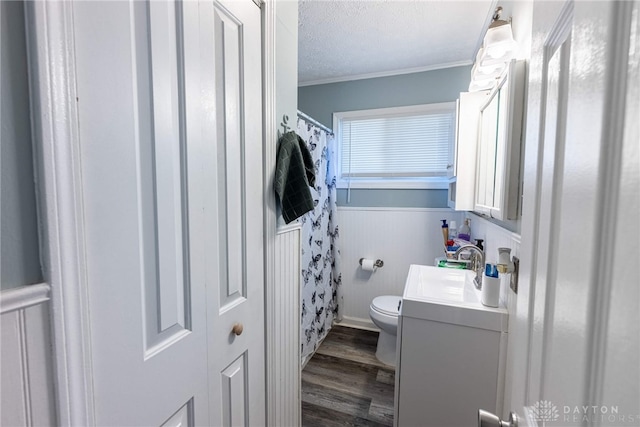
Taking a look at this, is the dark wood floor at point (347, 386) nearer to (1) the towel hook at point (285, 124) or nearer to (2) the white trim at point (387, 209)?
(2) the white trim at point (387, 209)

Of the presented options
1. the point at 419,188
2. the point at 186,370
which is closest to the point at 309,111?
the point at 419,188

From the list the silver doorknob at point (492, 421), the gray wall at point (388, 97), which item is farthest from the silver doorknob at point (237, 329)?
the gray wall at point (388, 97)

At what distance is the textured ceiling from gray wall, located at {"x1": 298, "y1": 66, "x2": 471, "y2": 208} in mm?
84

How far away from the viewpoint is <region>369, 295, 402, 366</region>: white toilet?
2.06m

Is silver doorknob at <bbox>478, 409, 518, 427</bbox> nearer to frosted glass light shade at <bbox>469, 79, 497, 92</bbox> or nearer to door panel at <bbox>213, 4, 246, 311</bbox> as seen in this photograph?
door panel at <bbox>213, 4, 246, 311</bbox>

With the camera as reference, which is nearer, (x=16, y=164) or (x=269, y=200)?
(x=16, y=164)

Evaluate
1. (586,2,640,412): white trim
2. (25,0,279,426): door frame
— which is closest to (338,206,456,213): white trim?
(586,2,640,412): white trim

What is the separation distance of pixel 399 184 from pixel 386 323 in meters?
1.24

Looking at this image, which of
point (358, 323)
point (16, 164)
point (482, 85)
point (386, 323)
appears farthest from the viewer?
point (358, 323)

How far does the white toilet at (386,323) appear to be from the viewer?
2.06 metres

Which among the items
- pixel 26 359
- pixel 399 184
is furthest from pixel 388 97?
pixel 26 359

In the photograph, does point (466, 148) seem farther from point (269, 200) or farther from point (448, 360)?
point (269, 200)

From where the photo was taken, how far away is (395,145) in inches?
103

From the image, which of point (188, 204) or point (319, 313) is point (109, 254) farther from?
point (319, 313)
